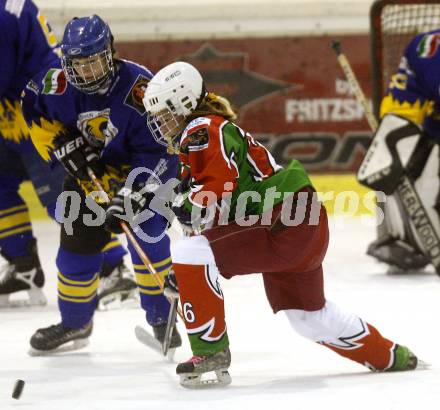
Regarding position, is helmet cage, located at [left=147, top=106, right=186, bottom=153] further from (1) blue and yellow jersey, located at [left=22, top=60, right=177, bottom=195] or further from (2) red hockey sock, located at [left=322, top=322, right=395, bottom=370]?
(2) red hockey sock, located at [left=322, top=322, right=395, bottom=370]

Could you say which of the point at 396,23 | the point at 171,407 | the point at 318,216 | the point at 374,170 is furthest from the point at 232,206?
the point at 396,23

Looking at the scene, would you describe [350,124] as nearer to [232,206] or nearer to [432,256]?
[432,256]

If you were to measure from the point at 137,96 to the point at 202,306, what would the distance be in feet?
2.53

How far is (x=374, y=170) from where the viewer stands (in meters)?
4.66

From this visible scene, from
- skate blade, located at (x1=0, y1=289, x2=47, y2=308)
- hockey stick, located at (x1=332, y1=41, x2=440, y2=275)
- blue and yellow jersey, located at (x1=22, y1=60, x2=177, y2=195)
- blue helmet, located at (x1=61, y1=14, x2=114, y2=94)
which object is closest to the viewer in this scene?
blue helmet, located at (x1=61, y1=14, x2=114, y2=94)

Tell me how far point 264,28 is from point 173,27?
50 cm

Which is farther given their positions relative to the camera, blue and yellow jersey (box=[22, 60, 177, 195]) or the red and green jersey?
blue and yellow jersey (box=[22, 60, 177, 195])

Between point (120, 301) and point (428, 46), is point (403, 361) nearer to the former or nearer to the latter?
point (120, 301)

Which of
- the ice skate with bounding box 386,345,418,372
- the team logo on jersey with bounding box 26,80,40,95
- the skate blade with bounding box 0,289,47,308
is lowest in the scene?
the skate blade with bounding box 0,289,47,308

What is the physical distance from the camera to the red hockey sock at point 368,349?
290 cm

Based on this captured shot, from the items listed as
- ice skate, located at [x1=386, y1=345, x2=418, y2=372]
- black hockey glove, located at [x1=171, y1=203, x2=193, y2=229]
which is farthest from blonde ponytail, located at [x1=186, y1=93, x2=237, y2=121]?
ice skate, located at [x1=386, y1=345, x2=418, y2=372]

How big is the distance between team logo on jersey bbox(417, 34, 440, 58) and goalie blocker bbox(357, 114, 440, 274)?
0.91 feet

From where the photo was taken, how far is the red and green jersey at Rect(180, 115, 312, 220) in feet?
8.87

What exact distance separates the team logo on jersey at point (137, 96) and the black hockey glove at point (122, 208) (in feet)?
0.83
